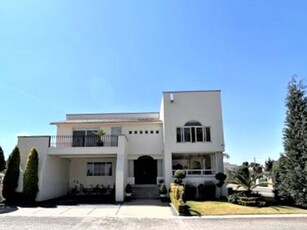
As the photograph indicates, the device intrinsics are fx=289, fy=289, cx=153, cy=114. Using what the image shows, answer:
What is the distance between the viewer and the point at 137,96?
25.5 metres

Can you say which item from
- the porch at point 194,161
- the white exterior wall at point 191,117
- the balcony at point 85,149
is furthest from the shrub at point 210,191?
the balcony at point 85,149

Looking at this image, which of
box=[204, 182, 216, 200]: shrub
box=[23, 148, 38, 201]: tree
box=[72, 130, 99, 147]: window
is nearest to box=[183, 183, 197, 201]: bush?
box=[204, 182, 216, 200]: shrub

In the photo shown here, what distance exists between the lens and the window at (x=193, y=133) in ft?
82.0

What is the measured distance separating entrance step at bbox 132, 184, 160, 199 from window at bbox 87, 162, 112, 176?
3.53m

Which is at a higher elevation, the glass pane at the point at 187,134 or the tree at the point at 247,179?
the glass pane at the point at 187,134

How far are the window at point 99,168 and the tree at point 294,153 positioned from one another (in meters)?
14.7

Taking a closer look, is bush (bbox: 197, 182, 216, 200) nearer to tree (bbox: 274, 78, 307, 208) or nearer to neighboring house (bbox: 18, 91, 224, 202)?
neighboring house (bbox: 18, 91, 224, 202)

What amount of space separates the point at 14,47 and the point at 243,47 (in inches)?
524

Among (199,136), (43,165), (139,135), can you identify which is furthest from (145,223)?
(139,135)

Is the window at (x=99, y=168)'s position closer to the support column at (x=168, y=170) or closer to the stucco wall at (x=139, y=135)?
the stucco wall at (x=139, y=135)

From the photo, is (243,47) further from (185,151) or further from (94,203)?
(94,203)

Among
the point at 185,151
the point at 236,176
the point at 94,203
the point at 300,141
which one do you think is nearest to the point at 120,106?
the point at 185,151

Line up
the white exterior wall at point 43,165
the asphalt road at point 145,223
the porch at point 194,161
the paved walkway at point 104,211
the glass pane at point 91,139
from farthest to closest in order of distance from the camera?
the porch at point 194,161 < the glass pane at point 91,139 < the white exterior wall at point 43,165 < the paved walkway at point 104,211 < the asphalt road at point 145,223

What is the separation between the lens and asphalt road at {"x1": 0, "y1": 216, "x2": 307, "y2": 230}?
12969mm
